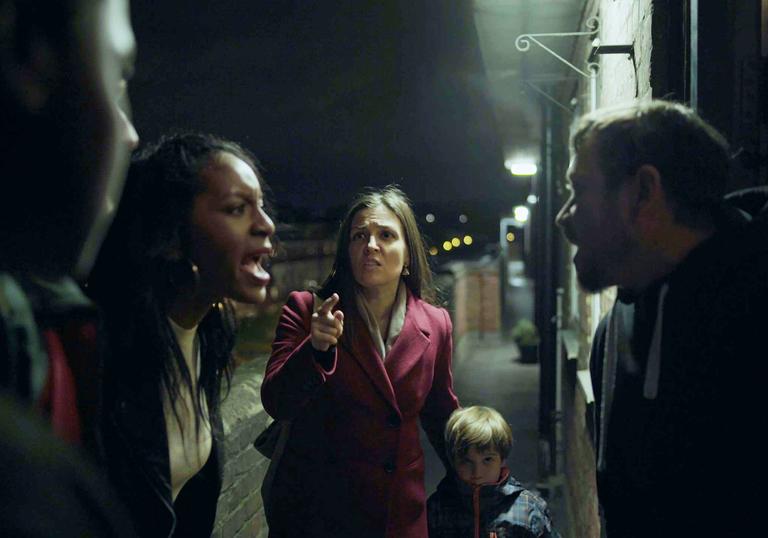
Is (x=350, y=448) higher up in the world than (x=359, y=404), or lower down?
lower down

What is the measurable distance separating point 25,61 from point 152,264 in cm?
95

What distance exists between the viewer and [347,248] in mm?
2639

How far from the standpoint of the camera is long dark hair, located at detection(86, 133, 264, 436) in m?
1.72

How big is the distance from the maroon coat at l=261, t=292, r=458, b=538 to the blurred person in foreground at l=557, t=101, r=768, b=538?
0.93 m

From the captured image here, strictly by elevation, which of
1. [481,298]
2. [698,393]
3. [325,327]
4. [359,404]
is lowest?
[481,298]

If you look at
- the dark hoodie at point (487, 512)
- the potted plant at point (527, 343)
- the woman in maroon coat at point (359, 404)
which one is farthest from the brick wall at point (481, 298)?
the woman in maroon coat at point (359, 404)

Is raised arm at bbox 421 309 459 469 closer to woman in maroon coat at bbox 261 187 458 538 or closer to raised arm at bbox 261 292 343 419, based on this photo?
woman in maroon coat at bbox 261 187 458 538

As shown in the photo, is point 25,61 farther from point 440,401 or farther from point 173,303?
point 440,401

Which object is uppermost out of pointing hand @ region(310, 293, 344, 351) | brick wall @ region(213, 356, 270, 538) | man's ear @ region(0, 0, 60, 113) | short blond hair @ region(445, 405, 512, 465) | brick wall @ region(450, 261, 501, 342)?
man's ear @ region(0, 0, 60, 113)

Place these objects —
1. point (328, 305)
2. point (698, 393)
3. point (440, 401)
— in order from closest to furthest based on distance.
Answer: point (698, 393) < point (328, 305) < point (440, 401)

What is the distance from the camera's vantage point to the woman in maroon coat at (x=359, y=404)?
8.06ft

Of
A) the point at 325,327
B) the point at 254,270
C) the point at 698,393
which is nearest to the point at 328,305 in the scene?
the point at 325,327

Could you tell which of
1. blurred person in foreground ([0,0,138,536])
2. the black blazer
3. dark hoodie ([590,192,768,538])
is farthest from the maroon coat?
blurred person in foreground ([0,0,138,536])

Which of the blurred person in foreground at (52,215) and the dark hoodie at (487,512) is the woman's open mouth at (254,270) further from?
the dark hoodie at (487,512)
